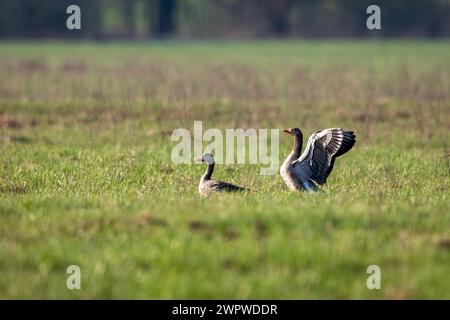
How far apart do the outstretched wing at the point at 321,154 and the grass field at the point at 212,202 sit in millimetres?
544

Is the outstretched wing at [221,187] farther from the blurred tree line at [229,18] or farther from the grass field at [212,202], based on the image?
the blurred tree line at [229,18]

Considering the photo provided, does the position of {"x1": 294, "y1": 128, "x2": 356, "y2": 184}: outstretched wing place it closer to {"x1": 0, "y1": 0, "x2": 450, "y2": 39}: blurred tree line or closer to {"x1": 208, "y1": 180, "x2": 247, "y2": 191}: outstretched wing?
{"x1": 208, "y1": 180, "x2": 247, "y2": 191}: outstretched wing

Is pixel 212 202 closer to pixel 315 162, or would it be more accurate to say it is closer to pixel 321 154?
pixel 315 162

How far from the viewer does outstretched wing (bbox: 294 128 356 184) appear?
1149cm

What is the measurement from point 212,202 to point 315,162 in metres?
2.27

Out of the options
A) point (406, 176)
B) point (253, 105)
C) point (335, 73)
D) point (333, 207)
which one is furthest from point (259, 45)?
point (333, 207)

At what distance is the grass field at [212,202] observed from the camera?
7598mm

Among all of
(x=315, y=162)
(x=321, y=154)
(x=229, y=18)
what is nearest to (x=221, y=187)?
(x=315, y=162)

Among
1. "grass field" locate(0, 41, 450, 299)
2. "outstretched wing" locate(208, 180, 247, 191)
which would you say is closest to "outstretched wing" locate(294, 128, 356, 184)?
"grass field" locate(0, 41, 450, 299)

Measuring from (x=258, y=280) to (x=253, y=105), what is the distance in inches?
555

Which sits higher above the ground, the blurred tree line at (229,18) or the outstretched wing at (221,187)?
the blurred tree line at (229,18)

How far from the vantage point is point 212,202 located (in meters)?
10.0

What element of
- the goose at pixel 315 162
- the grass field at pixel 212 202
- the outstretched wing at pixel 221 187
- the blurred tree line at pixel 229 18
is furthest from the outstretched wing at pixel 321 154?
the blurred tree line at pixel 229 18

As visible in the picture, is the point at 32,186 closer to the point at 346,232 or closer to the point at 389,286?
the point at 346,232
